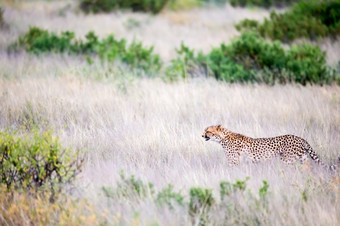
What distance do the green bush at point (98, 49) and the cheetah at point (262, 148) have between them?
6.06 metres

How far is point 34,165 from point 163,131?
214 cm

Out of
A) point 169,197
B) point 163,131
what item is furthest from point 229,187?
point 163,131

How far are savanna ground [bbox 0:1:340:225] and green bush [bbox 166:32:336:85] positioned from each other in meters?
0.68

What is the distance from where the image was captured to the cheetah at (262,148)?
5.64 metres

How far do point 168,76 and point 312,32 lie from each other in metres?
6.96

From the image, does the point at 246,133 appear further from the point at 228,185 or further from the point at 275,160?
the point at 228,185

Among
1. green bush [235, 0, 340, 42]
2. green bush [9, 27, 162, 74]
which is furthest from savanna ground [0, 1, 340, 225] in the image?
green bush [235, 0, 340, 42]

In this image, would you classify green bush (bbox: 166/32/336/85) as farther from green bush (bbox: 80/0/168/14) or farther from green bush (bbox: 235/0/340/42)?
green bush (bbox: 80/0/168/14)

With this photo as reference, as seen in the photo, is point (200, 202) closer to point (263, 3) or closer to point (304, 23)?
point (304, 23)

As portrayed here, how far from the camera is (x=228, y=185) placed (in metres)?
4.69

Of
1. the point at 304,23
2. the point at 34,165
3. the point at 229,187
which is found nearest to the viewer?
the point at 229,187

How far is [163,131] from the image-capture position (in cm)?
678

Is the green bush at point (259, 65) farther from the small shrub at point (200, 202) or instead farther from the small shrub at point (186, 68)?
the small shrub at point (200, 202)

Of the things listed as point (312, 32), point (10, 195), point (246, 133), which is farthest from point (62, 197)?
point (312, 32)
